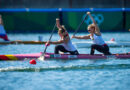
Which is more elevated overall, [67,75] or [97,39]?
[97,39]

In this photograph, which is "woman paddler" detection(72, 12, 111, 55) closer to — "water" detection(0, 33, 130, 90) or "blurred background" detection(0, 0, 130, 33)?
"water" detection(0, 33, 130, 90)

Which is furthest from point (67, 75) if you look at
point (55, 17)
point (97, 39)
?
point (55, 17)

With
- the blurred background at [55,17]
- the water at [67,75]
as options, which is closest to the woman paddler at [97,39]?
the water at [67,75]

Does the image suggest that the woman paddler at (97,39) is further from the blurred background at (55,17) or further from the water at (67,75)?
the blurred background at (55,17)

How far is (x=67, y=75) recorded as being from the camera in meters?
12.1

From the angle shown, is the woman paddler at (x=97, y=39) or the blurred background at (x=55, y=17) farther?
the blurred background at (x=55, y=17)

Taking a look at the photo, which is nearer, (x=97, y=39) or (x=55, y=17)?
(x=97, y=39)

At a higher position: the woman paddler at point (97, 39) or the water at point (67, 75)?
the woman paddler at point (97, 39)

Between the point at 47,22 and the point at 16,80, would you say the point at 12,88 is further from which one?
the point at 47,22

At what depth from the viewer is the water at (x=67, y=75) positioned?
35.2 ft

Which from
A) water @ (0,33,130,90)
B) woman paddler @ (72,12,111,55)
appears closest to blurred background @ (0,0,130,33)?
woman paddler @ (72,12,111,55)

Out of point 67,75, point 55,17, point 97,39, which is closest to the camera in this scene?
point 67,75

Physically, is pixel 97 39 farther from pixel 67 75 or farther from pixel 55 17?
pixel 55 17

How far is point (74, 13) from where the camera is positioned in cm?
2755
